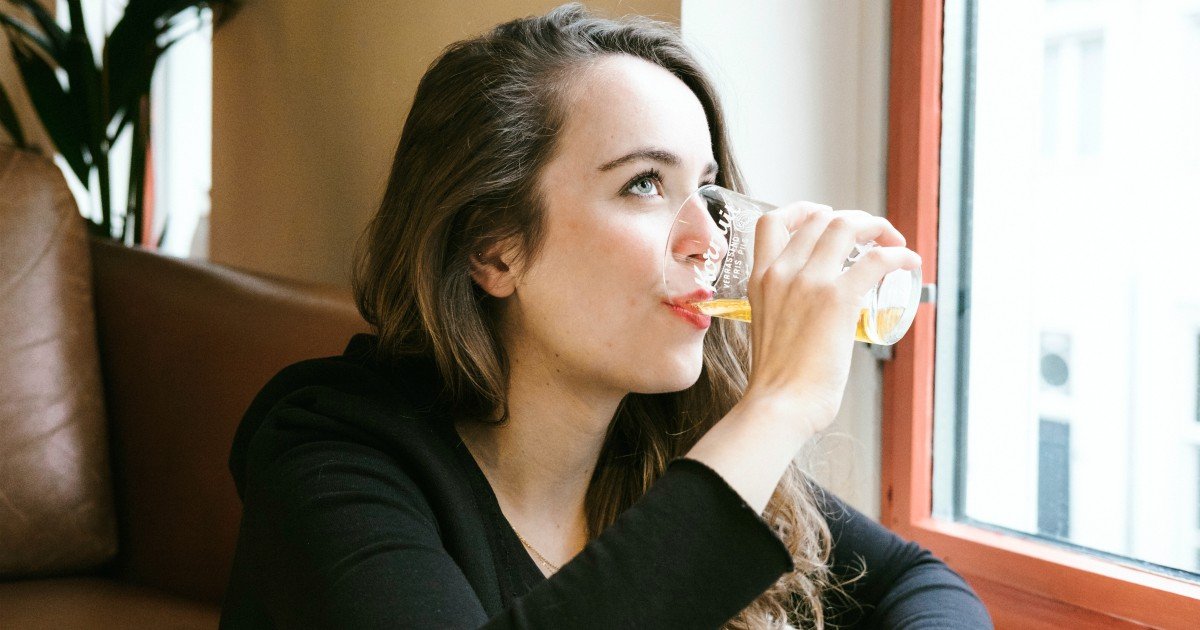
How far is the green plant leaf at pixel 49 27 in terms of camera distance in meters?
2.09

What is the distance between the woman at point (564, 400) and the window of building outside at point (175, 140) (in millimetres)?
2389

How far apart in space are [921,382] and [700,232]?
637 mm

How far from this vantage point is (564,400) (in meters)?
1.05

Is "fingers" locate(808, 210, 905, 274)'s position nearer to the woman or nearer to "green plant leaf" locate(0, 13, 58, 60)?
the woman

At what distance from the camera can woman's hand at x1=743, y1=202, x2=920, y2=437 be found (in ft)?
2.44

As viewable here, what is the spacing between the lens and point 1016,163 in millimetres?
Answer: 1255

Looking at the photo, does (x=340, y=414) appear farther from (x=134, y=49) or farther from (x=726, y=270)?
(x=134, y=49)

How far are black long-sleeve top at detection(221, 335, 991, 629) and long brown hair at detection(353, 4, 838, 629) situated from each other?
0.05 meters

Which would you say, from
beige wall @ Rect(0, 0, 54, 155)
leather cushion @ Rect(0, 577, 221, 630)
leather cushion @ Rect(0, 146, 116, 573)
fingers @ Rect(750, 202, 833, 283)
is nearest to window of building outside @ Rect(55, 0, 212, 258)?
beige wall @ Rect(0, 0, 54, 155)

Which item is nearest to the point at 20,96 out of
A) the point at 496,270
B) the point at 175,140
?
the point at 175,140

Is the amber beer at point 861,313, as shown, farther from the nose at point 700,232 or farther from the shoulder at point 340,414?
the shoulder at point 340,414

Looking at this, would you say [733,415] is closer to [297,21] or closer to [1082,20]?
[1082,20]

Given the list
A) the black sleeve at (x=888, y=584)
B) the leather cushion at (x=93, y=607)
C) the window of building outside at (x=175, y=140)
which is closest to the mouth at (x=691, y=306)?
the black sleeve at (x=888, y=584)

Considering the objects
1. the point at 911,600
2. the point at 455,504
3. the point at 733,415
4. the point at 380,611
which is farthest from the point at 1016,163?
the point at 380,611
